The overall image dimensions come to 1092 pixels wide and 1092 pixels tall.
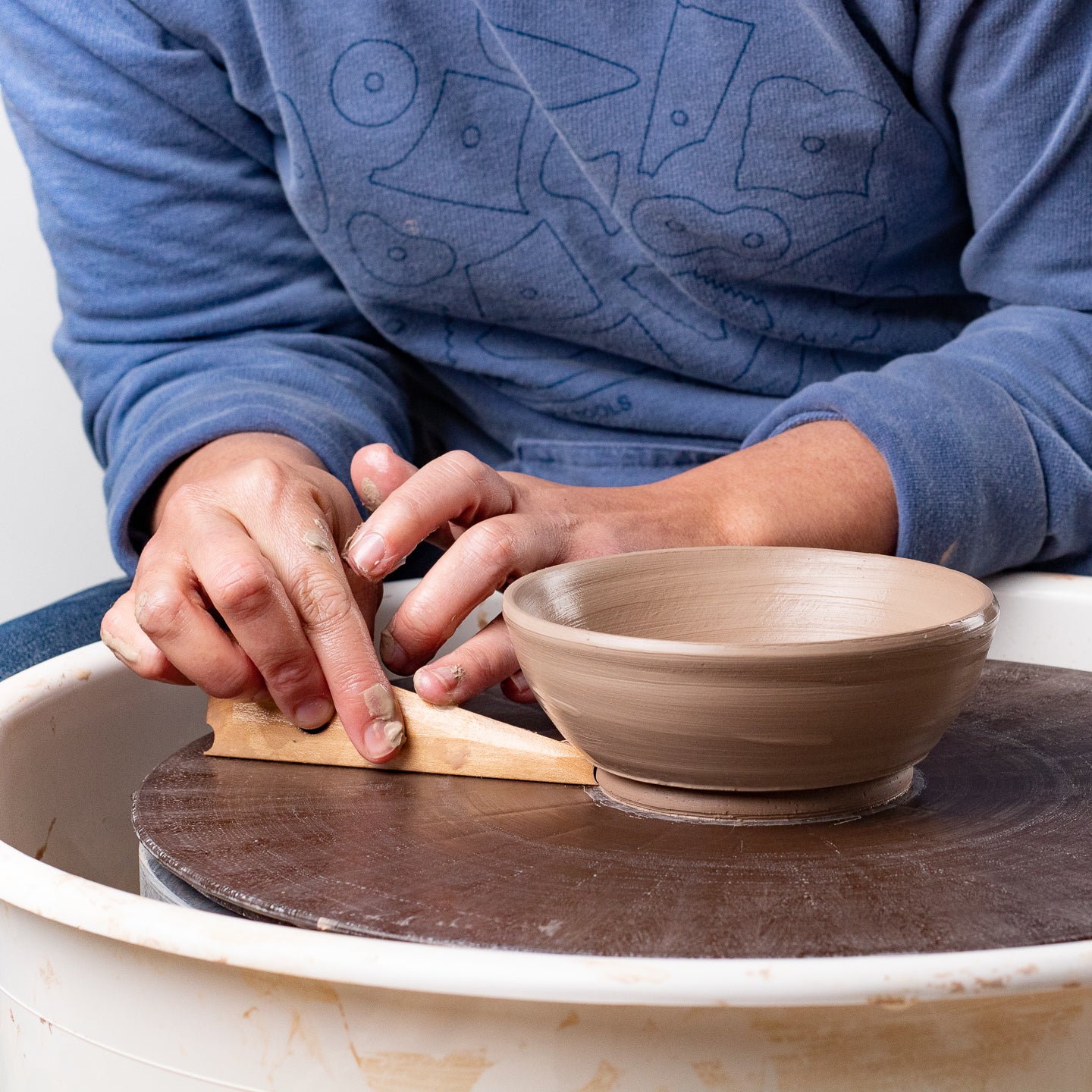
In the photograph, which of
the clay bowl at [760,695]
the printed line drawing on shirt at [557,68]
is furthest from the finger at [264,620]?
the printed line drawing on shirt at [557,68]

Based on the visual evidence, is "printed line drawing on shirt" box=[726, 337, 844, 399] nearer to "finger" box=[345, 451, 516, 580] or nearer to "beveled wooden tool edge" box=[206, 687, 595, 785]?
"finger" box=[345, 451, 516, 580]

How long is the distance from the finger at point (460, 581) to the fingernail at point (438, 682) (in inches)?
1.5

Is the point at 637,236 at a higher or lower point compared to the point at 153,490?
higher

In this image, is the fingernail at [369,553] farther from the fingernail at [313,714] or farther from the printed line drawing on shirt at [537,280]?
the printed line drawing on shirt at [537,280]

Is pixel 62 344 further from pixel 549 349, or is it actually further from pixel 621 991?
pixel 621 991

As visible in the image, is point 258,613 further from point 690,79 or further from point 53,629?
point 690,79

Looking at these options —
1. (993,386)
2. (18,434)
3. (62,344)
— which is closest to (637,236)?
(993,386)

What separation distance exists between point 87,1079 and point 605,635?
28cm

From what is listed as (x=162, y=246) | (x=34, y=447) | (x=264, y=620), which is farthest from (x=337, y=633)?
(x=34, y=447)

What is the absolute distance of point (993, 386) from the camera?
84 cm

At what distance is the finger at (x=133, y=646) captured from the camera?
2.11ft

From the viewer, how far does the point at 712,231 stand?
0.98m

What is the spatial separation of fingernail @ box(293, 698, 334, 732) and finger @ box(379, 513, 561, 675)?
0.06 meters

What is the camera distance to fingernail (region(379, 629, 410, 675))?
2.18ft
